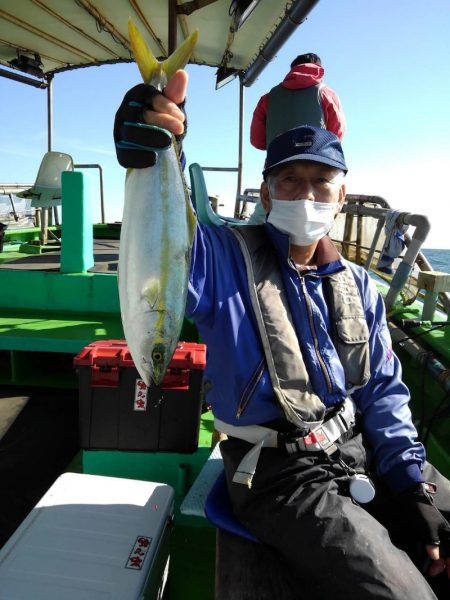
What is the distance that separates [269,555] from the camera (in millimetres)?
1677

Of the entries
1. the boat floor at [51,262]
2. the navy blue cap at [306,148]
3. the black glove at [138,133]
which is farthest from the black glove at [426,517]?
the boat floor at [51,262]

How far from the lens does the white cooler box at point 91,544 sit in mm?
1519

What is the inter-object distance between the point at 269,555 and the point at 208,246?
1.41 metres

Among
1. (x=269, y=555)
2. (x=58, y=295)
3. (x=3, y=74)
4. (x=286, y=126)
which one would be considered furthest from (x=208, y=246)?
(x=3, y=74)

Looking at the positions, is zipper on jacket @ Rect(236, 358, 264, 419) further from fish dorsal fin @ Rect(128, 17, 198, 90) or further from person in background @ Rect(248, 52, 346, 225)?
person in background @ Rect(248, 52, 346, 225)

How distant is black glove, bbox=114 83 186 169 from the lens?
135 centimetres

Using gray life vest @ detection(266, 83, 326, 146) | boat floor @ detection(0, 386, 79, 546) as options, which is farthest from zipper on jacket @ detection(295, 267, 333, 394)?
boat floor @ detection(0, 386, 79, 546)

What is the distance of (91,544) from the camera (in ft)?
5.68

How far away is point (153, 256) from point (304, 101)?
8.67 ft

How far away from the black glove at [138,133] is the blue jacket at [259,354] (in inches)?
18.9

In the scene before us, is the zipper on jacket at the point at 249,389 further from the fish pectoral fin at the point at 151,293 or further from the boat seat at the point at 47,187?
the boat seat at the point at 47,187

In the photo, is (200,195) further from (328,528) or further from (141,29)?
(328,528)

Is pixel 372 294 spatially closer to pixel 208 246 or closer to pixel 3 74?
pixel 208 246

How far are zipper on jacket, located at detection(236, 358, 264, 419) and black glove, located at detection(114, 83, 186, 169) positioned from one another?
38.4 inches
